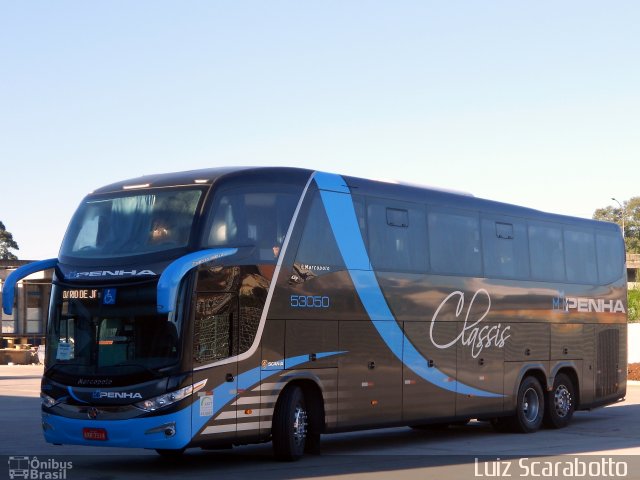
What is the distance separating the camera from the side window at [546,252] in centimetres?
2116

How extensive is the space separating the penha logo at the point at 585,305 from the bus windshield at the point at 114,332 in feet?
33.1

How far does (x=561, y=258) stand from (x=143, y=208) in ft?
33.7

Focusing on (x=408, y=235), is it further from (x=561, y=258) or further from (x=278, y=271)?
(x=561, y=258)

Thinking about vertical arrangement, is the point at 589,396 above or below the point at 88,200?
below

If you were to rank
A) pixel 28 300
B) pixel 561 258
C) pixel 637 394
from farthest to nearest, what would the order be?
pixel 28 300 < pixel 637 394 < pixel 561 258

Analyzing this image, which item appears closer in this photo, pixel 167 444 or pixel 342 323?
pixel 167 444

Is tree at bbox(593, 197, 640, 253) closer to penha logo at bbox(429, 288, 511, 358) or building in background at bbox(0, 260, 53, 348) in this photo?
building in background at bbox(0, 260, 53, 348)

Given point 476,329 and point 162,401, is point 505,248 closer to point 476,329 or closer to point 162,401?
point 476,329

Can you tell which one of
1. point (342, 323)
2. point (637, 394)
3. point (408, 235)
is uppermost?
point (408, 235)

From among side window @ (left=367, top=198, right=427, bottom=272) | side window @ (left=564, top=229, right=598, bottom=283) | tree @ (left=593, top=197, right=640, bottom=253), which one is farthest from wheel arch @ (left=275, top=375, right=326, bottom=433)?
tree @ (left=593, top=197, right=640, bottom=253)

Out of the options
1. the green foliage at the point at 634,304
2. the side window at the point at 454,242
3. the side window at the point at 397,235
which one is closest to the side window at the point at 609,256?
the side window at the point at 454,242

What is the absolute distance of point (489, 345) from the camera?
19906 millimetres

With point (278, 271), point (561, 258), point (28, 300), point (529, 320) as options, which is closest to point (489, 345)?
point (529, 320)

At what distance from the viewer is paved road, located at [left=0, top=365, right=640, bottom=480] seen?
45.9 ft
